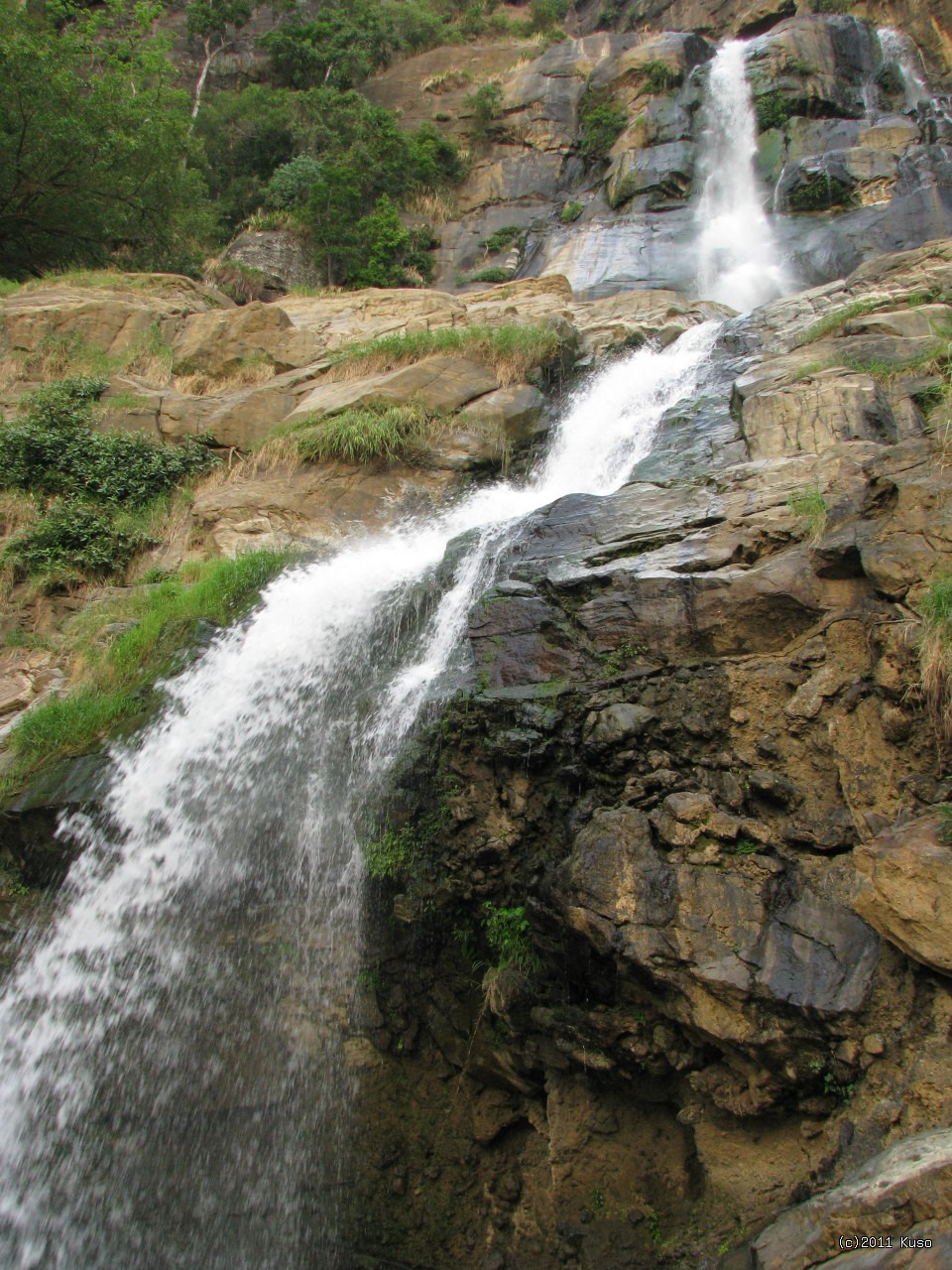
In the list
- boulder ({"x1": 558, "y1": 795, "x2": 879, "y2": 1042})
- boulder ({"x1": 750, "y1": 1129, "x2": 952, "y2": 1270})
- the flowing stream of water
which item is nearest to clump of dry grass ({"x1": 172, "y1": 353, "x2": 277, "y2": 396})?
the flowing stream of water

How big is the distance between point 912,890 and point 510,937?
224cm

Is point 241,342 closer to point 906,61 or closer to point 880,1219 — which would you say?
point 880,1219

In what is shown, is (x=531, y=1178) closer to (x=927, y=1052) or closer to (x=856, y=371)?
(x=927, y=1052)

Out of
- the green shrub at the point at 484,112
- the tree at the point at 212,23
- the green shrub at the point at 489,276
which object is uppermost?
the tree at the point at 212,23

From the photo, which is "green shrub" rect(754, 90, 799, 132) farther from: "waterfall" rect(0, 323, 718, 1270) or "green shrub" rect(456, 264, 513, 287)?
"waterfall" rect(0, 323, 718, 1270)

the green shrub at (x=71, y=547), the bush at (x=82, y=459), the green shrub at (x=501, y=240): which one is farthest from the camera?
the green shrub at (x=501, y=240)

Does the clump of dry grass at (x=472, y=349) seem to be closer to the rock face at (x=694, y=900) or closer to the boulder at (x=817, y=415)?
the boulder at (x=817, y=415)

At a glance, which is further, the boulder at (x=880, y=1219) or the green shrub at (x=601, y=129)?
the green shrub at (x=601, y=129)

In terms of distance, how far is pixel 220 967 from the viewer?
5711 millimetres

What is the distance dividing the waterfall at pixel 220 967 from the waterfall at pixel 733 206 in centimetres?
1087

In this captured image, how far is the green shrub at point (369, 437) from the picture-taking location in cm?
1103

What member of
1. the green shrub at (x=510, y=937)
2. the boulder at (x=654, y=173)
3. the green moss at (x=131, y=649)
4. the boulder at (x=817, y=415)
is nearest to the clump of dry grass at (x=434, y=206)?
the boulder at (x=654, y=173)

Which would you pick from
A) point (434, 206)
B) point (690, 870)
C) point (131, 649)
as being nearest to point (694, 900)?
point (690, 870)

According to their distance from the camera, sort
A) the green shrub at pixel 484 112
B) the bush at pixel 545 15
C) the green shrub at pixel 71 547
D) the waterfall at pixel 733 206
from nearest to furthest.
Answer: the green shrub at pixel 71 547, the waterfall at pixel 733 206, the green shrub at pixel 484 112, the bush at pixel 545 15
